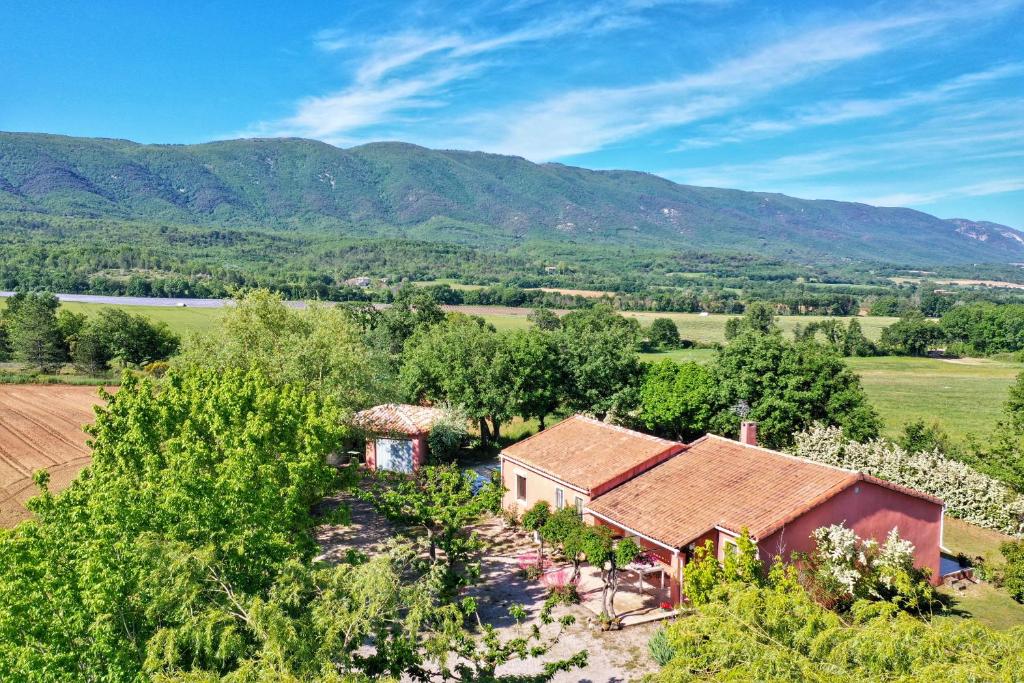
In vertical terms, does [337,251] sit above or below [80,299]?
above

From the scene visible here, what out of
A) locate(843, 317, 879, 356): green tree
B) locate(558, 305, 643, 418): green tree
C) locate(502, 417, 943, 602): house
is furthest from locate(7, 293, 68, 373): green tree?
locate(843, 317, 879, 356): green tree

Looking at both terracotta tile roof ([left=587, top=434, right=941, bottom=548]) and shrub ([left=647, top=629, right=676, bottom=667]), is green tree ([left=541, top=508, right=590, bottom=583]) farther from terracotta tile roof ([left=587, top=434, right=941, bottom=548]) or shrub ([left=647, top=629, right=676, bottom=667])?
shrub ([left=647, top=629, right=676, bottom=667])

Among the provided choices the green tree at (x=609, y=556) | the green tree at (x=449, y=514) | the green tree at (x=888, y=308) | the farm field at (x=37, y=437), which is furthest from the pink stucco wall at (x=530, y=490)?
the green tree at (x=888, y=308)

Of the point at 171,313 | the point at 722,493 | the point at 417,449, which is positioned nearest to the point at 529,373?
the point at 417,449

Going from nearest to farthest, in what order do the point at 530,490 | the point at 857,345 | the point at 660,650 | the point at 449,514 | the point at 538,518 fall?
the point at 660,650 → the point at 449,514 → the point at 538,518 → the point at 530,490 → the point at 857,345

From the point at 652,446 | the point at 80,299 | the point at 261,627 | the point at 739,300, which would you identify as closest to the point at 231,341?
the point at 652,446

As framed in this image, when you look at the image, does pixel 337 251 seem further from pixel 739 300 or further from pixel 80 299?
pixel 739 300

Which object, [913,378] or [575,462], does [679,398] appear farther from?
[913,378]
